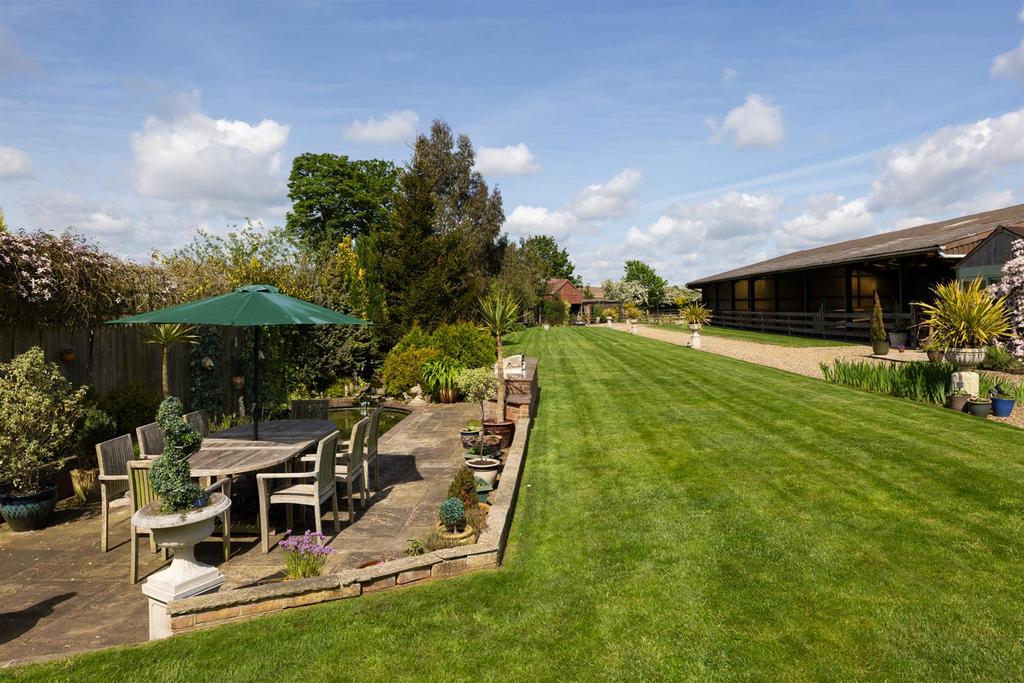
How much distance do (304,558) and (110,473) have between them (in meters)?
2.63

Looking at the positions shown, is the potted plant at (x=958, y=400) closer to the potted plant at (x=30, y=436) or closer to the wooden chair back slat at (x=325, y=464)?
the wooden chair back slat at (x=325, y=464)

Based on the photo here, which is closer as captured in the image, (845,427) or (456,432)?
(845,427)

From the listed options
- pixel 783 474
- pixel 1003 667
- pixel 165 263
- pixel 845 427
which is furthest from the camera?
pixel 165 263

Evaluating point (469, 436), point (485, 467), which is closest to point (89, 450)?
point (469, 436)

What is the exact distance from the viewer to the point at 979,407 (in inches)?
393

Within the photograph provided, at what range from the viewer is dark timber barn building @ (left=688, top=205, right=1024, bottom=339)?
2214cm

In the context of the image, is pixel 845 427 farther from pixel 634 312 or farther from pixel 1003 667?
pixel 634 312

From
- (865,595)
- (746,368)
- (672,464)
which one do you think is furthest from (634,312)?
(865,595)

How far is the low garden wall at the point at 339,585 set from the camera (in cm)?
407

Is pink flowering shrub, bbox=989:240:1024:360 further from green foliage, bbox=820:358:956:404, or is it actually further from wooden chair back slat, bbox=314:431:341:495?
wooden chair back slat, bbox=314:431:341:495

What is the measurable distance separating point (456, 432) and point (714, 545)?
20.8 feet

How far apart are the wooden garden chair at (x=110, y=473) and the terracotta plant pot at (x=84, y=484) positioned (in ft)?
4.86

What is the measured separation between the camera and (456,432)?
10.9 metres

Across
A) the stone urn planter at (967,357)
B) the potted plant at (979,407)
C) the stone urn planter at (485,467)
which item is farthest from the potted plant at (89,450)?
the stone urn planter at (967,357)
